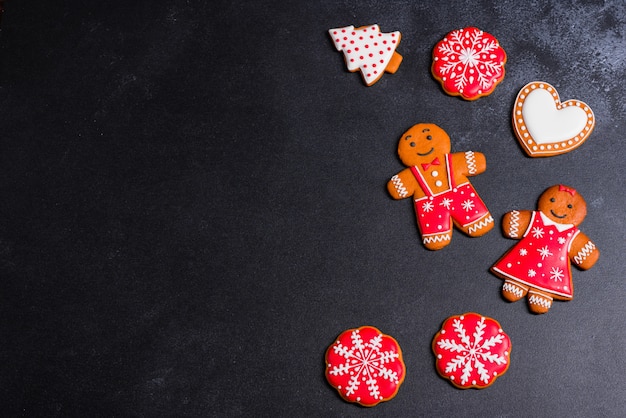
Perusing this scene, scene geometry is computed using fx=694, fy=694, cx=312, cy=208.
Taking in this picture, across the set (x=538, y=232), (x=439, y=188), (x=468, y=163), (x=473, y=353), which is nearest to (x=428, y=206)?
(x=439, y=188)

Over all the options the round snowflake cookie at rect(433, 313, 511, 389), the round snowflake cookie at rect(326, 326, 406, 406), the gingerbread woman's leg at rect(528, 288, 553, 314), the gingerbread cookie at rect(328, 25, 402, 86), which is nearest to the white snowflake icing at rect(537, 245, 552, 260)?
the gingerbread woman's leg at rect(528, 288, 553, 314)

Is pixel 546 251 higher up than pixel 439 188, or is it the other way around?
pixel 439 188

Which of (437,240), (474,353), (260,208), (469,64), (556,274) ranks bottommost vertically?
(474,353)

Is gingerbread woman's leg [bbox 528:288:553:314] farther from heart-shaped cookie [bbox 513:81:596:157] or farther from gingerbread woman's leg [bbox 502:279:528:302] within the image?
heart-shaped cookie [bbox 513:81:596:157]

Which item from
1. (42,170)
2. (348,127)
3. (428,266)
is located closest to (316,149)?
(348,127)

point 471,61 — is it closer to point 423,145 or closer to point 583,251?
point 423,145

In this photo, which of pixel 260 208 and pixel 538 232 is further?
pixel 260 208

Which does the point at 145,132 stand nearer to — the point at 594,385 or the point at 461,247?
the point at 461,247
